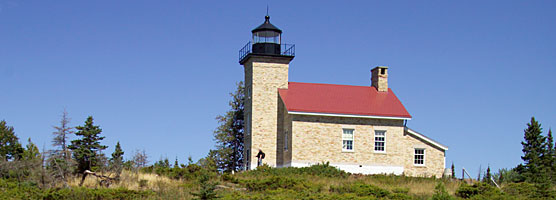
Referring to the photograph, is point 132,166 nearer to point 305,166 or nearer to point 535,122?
point 305,166

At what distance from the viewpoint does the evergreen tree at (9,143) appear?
1515 inches

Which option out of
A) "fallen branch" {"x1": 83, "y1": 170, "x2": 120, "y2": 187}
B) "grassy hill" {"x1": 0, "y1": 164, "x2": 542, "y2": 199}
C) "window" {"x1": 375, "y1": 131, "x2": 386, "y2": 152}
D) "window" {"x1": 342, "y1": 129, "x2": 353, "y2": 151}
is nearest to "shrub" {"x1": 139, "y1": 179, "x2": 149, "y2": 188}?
"grassy hill" {"x1": 0, "y1": 164, "x2": 542, "y2": 199}

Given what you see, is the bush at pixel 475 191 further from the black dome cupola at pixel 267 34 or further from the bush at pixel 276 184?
the black dome cupola at pixel 267 34

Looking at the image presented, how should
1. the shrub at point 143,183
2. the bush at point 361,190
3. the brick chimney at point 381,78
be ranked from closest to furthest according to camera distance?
the bush at point 361,190 → the shrub at point 143,183 → the brick chimney at point 381,78

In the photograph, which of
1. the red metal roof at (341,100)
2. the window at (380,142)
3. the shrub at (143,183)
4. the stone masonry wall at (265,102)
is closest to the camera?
the shrub at (143,183)

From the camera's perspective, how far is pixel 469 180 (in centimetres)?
3275

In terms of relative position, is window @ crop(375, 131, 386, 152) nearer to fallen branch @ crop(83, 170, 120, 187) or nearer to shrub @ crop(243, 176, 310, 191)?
shrub @ crop(243, 176, 310, 191)

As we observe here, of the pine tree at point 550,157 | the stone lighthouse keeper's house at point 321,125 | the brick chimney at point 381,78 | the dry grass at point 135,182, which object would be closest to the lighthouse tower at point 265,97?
the stone lighthouse keeper's house at point 321,125

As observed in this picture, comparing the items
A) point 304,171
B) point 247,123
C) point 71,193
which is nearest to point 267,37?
point 247,123

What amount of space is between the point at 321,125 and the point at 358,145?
7.31 feet

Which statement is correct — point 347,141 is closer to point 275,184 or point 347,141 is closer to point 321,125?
point 321,125

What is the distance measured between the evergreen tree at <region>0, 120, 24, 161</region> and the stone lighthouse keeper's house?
12639 millimetres

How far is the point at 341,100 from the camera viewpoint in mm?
37281

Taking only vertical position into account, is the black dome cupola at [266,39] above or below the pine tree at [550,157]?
above
